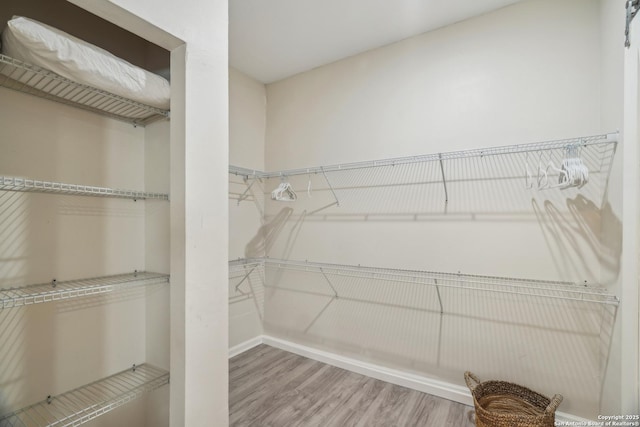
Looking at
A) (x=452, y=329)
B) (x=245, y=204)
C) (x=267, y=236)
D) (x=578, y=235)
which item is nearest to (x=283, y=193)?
(x=245, y=204)

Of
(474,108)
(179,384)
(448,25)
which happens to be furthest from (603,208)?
(179,384)

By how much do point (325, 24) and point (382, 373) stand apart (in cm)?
267

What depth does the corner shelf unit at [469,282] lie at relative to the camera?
1594 millimetres

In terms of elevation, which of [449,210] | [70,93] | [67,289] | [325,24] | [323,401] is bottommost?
[323,401]

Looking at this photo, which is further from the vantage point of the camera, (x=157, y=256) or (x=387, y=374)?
(x=387, y=374)

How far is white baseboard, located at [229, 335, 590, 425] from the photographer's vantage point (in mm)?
1910

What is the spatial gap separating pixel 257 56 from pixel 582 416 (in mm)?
3401

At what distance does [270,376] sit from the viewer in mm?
2242

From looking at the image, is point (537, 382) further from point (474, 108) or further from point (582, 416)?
point (474, 108)

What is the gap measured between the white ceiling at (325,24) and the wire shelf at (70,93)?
103 centimetres

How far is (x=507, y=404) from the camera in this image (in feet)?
5.47

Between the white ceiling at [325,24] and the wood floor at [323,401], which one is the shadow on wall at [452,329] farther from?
the white ceiling at [325,24]

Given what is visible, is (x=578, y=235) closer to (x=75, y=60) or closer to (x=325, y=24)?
(x=325, y=24)

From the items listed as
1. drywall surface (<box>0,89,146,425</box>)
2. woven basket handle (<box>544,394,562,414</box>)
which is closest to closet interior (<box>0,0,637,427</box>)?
drywall surface (<box>0,89,146,425</box>)
